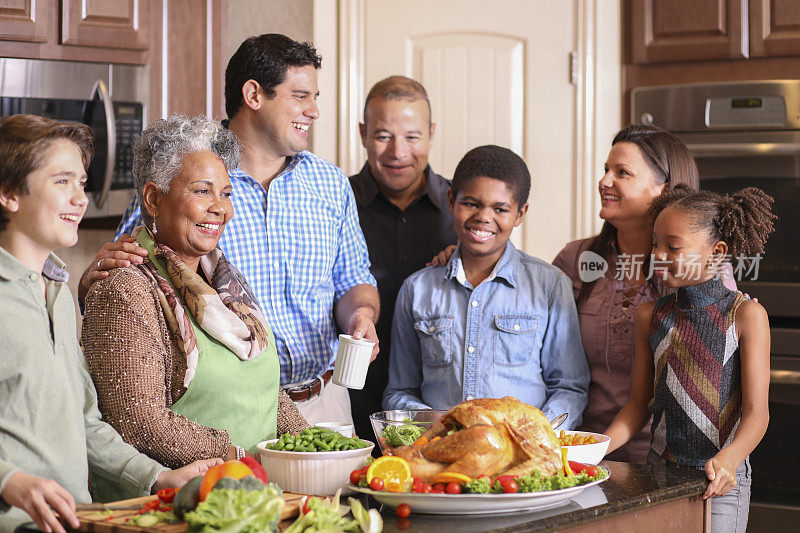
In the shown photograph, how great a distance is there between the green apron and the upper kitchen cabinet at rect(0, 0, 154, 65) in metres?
1.38

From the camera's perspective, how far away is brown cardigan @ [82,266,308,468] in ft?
4.95

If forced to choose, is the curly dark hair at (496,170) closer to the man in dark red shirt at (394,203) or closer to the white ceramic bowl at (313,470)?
the man in dark red shirt at (394,203)

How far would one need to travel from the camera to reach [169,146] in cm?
171

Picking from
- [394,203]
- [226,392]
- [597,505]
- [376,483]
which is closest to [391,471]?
[376,483]

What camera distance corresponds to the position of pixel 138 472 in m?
1.46

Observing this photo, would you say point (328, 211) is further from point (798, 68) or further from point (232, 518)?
point (798, 68)

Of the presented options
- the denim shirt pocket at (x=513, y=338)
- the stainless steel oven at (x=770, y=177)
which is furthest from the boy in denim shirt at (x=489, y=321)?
the stainless steel oven at (x=770, y=177)

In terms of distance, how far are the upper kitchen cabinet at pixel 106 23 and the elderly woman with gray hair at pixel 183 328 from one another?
4.08ft

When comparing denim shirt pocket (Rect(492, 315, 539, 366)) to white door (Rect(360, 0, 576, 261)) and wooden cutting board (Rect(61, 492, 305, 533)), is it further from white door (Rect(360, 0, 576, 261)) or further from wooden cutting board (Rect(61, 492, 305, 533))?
white door (Rect(360, 0, 576, 261))

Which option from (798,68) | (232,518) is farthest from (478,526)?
(798,68)

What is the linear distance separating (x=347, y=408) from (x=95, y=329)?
915 mm

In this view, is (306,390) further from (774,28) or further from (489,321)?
(774,28)

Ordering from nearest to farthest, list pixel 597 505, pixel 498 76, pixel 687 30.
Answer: pixel 597 505 < pixel 687 30 < pixel 498 76

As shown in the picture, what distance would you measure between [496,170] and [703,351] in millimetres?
650
